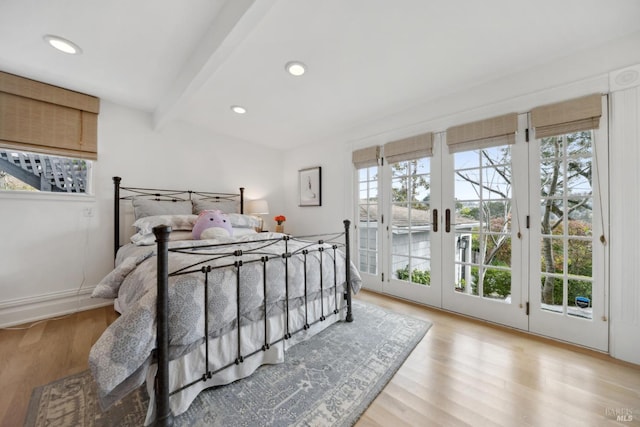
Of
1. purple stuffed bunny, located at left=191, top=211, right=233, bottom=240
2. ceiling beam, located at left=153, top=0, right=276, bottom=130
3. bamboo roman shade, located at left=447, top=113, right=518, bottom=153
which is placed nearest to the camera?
ceiling beam, located at left=153, top=0, right=276, bottom=130

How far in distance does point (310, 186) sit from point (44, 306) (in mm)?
3334

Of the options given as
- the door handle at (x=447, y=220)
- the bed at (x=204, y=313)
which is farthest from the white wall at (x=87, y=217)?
the door handle at (x=447, y=220)

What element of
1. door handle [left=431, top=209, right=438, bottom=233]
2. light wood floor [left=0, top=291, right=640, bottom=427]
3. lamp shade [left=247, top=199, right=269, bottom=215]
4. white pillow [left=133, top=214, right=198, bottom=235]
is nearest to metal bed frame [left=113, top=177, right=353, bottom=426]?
white pillow [left=133, top=214, right=198, bottom=235]

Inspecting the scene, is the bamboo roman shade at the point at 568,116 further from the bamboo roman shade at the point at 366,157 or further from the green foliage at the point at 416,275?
the green foliage at the point at 416,275

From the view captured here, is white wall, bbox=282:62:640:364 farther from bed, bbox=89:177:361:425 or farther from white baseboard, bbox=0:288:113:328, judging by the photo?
white baseboard, bbox=0:288:113:328

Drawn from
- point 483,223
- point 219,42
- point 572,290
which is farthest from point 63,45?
point 572,290

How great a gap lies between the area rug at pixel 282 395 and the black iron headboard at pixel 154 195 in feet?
5.54

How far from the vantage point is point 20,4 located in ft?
4.96

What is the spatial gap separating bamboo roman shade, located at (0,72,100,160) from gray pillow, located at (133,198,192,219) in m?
0.67

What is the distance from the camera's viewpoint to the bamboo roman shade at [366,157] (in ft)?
10.3

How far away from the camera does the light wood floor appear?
4.14ft

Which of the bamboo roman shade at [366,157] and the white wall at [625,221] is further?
the bamboo roman shade at [366,157]

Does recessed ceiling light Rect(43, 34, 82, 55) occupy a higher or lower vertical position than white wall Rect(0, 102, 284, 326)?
higher

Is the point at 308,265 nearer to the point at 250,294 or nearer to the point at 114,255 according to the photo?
the point at 250,294
